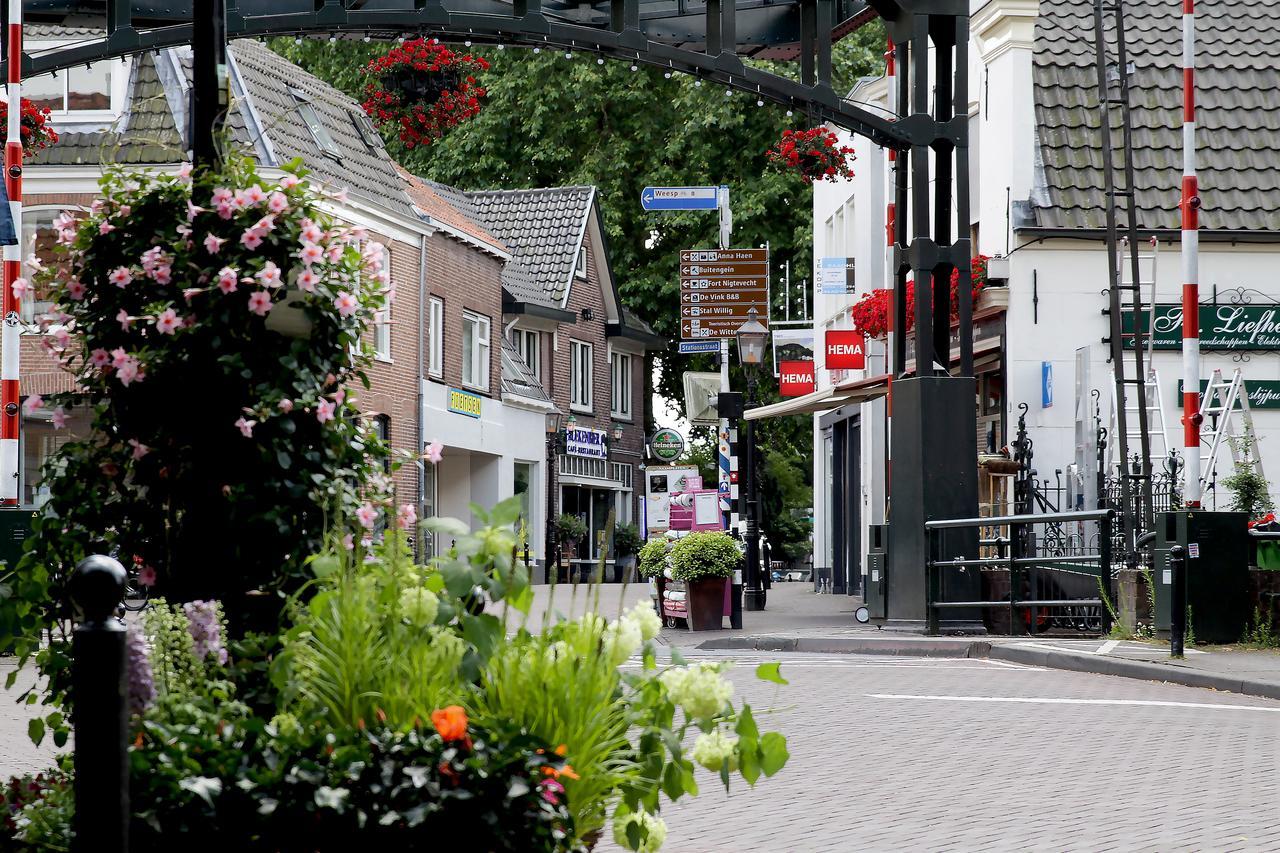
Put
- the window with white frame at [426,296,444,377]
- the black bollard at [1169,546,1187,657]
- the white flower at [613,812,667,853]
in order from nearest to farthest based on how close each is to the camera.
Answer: the white flower at [613,812,667,853] → the black bollard at [1169,546,1187,657] → the window with white frame at [426,296,444,377]

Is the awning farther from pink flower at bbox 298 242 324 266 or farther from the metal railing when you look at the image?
pink flower at bbox 298 242 324 266

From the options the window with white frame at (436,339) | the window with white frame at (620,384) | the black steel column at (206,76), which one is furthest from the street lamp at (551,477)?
the black steel column at (206,76)

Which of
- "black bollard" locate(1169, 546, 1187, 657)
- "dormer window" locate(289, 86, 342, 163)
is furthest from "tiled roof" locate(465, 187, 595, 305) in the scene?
"black bollard" locate(1169, 546, 1187, 657)

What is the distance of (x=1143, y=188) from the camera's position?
2403 centimetres

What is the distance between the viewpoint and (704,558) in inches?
803

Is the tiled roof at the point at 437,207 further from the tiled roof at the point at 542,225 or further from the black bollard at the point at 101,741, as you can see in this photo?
the black bollard at the point at 101,741

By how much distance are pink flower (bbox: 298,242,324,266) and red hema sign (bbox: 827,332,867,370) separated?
2264cm

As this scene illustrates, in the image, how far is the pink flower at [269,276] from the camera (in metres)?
4.97

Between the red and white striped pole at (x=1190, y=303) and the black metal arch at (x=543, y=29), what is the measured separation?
2.65m

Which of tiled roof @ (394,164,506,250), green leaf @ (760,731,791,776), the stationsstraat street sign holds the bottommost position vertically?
green leaf @ (760,731,791,776)

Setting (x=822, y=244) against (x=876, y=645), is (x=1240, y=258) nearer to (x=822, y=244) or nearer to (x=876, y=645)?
(x=876, y=645)

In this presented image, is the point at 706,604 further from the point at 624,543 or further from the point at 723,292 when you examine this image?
the point at 624,543

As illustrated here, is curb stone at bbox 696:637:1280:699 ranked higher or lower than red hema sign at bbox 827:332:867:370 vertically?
lower

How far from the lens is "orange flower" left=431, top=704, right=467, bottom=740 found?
4.04 meters
